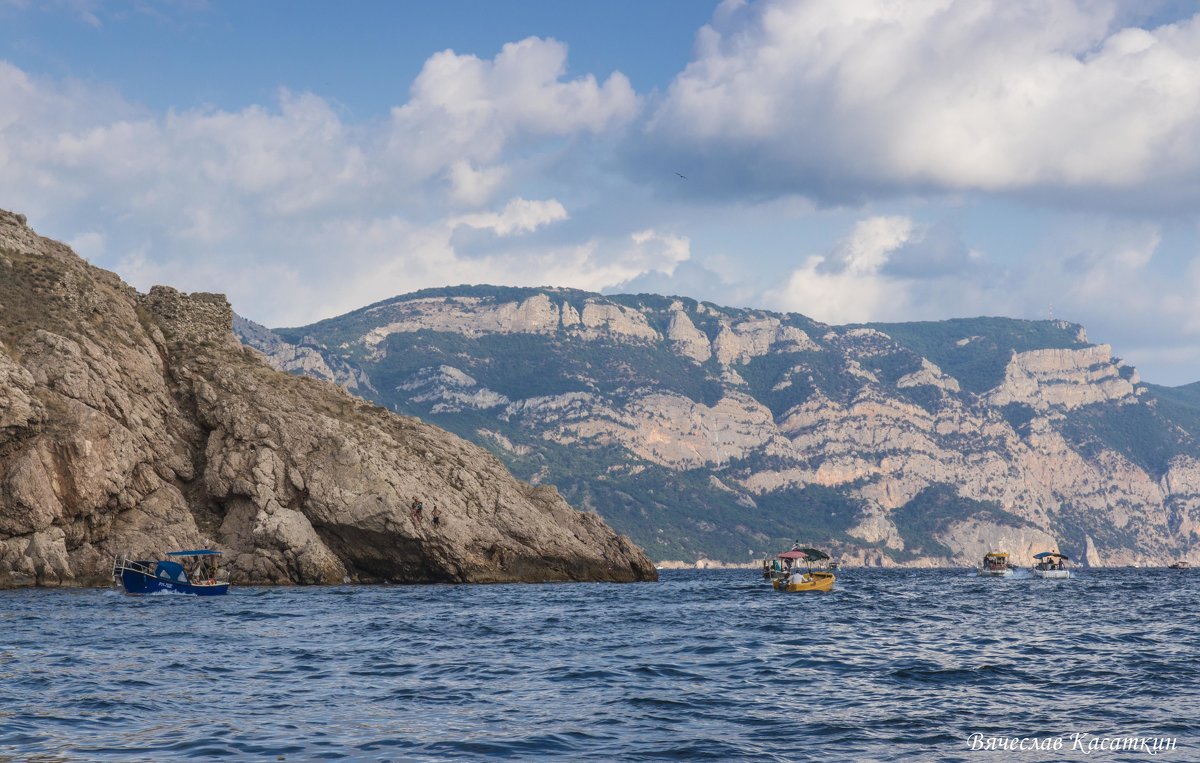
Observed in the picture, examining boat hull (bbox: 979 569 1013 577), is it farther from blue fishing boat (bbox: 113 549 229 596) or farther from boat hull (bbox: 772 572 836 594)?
blue fishing boat (bbox: 113 549 229 596)

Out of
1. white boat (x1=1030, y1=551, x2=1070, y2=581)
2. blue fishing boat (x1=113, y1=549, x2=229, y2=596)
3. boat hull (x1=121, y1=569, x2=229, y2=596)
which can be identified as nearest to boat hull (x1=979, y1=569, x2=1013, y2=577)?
white boat (x1=1030, y1=551, x2=1070, y2=581)

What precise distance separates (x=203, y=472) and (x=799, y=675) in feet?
230

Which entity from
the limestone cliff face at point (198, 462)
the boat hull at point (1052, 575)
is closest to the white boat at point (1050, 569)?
the boat hull at point (1052, 575)

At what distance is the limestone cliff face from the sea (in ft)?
66.9

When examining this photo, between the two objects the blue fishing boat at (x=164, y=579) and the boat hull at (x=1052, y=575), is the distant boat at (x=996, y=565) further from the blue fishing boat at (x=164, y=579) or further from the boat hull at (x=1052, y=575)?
the blue fishing boat at (x=164, y=579)

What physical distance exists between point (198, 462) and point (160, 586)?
21.3 m

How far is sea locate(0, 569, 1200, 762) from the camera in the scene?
79.8 ft

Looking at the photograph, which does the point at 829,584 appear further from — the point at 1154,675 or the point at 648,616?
the point at 1154,675

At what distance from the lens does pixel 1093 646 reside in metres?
45.6

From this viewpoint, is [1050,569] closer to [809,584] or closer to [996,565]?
[996,565]

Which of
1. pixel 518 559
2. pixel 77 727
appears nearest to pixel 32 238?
pixel 518 559

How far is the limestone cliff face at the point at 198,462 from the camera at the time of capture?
267 ft

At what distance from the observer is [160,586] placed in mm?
75938

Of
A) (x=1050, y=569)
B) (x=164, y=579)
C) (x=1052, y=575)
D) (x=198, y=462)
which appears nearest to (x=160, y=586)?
(x=164, y=579)
